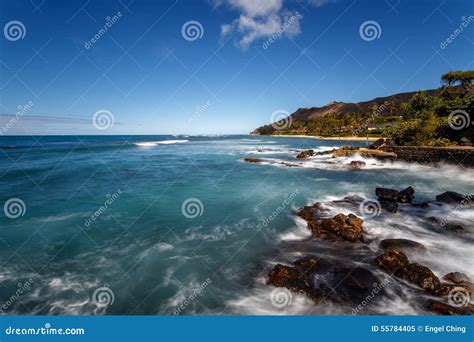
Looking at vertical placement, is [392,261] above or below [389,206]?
below

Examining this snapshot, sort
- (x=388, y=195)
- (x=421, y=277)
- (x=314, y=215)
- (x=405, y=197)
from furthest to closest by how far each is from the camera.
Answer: (x=388, y=195)
(x=405, y=197)
(x=314, y=215)
(x=421, y=277)

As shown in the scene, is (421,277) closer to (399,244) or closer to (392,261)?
(392,261)

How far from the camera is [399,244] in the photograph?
10.8m

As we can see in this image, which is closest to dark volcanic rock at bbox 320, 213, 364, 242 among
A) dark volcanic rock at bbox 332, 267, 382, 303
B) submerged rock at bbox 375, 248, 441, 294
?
A: submerged rock at bbox 375, 248, 441, 294

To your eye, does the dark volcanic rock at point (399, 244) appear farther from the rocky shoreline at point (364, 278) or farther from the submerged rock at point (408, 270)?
the submerged rock at point (408, 270)

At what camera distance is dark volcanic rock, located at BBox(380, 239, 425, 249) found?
10.7 m

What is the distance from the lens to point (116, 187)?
23.3 meters

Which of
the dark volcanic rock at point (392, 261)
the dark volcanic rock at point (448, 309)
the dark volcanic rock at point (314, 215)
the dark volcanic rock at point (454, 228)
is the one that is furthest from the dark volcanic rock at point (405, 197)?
the dark volcanic rock at point (448, 309)

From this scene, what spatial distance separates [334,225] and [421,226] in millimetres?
5122

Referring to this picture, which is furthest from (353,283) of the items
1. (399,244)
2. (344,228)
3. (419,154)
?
(419,154)

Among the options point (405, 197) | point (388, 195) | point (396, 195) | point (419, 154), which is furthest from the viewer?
point (419, 154)

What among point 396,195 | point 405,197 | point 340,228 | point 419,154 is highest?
point 419,154

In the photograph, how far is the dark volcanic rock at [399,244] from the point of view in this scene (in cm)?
1068

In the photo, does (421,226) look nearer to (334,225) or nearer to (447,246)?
(447,246)
